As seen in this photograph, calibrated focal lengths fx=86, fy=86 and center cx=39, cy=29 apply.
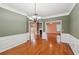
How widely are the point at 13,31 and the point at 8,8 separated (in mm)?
937

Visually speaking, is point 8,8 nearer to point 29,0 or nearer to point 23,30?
point 23,30

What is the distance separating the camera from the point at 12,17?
340 cm

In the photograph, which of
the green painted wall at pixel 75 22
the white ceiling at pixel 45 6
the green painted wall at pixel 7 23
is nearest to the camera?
the green painted wall at pixel 75 22

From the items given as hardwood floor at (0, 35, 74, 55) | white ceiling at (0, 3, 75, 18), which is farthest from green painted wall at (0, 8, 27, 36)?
hardwood floor at (0, 35, 74, 55)

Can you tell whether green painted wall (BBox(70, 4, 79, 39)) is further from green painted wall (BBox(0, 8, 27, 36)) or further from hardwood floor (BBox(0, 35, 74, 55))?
green painted wall (BBox(0, 8, 27, 36))

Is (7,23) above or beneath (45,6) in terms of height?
beneath

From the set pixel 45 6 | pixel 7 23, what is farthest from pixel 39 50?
pixel 45 6

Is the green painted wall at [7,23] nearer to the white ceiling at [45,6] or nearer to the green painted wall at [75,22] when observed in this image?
the white ceiling at [45,6]

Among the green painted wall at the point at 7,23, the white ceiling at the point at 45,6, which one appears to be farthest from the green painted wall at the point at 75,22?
the green painted wall at the point at 7,23

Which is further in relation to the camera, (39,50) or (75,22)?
(39,50)

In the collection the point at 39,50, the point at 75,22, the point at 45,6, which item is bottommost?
the point at 39,50

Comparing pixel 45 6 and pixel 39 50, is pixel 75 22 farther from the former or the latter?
pixel 39 50

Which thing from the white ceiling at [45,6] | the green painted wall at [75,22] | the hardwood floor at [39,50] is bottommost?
the hardwood floor at [39,50]
